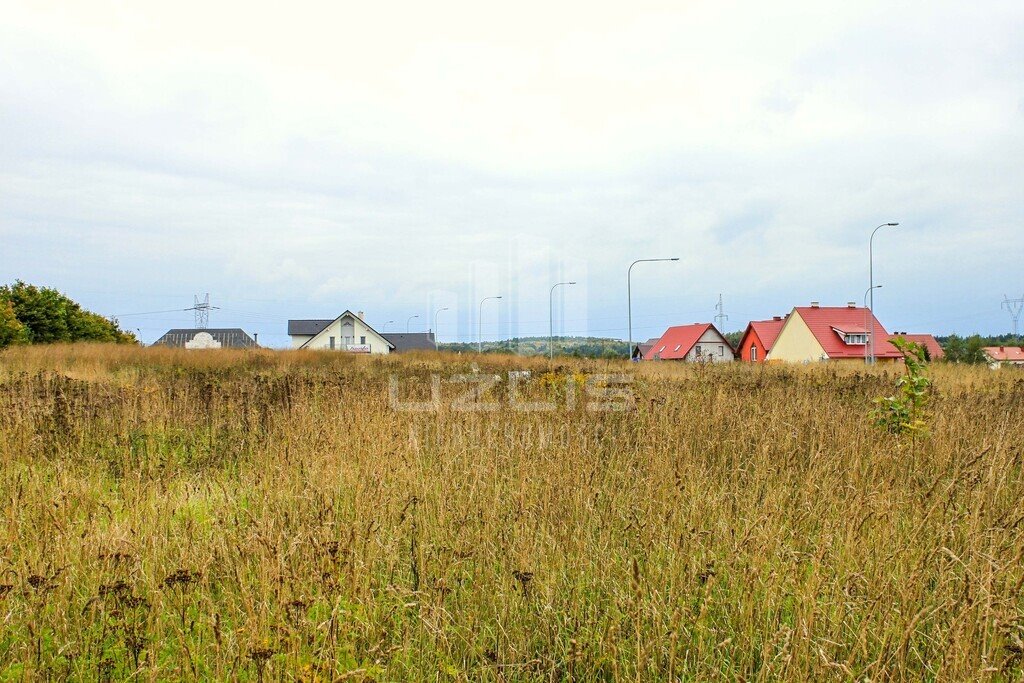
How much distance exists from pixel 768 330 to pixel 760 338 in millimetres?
1089

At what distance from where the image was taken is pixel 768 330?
63281 mm

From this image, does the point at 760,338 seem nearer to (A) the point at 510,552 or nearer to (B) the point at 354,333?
(B) the point at 354,333

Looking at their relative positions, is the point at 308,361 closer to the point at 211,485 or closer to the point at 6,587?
the point at 211,485

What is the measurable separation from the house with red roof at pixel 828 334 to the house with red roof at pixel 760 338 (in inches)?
87.7

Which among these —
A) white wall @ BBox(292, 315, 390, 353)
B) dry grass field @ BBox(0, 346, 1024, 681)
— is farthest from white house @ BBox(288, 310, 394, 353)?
dry grass field @ BBox(0, 346, 1024, 681)

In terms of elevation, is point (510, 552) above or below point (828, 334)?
below

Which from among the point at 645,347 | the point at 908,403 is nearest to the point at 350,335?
the point at 645,347

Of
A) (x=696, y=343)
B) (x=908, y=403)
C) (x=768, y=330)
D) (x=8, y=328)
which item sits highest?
(x=768, y=330)

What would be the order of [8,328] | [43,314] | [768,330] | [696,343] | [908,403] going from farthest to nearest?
[696,343] → [768,330] → [43,314] → [8,328] → [908,403]

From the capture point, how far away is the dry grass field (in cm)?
275

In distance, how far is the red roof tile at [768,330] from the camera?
202 feet

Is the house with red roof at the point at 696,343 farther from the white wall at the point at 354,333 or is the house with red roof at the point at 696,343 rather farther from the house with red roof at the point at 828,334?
the white wall at the point at 354,333

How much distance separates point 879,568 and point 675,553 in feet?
3.24

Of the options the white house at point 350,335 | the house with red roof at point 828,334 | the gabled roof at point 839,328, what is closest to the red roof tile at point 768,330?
the house with red roof at point 828,334
